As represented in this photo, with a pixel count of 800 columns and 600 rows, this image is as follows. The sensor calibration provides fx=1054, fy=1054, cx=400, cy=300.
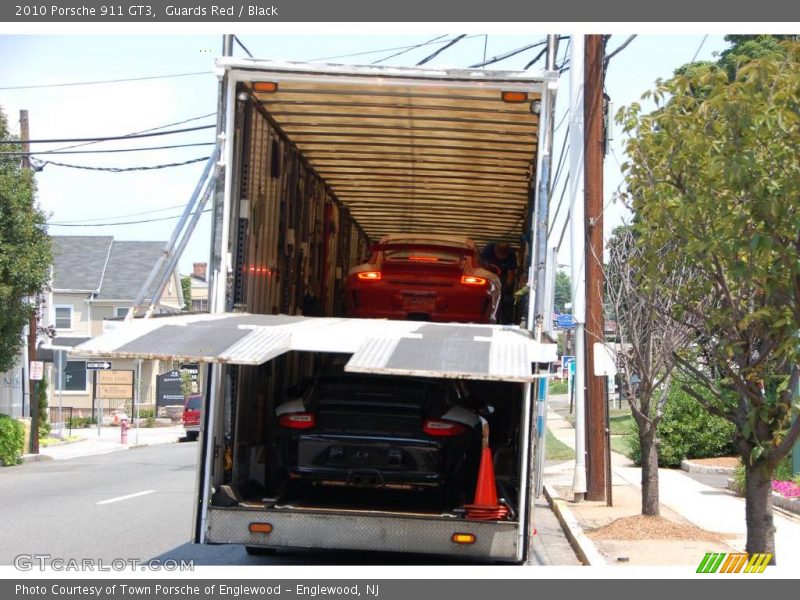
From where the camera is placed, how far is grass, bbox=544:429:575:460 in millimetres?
25578

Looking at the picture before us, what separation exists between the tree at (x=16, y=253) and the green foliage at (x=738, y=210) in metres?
18.3

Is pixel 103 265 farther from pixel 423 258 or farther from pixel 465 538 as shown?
pixel 465 538

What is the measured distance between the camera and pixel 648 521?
40.9 ft

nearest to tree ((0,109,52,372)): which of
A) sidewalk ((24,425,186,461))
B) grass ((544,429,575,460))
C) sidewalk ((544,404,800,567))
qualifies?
sidewalk ((24,425,186,461))

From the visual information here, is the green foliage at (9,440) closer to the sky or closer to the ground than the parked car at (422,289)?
closer to the ground

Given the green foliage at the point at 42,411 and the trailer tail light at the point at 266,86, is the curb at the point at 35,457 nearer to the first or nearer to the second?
the green foliage at the point at 42,411

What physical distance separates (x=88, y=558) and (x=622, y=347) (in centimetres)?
724

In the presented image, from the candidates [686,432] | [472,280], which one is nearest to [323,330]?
[472,280]

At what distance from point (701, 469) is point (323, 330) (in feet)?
47.5

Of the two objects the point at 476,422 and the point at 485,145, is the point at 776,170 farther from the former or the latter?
the point at 485,145

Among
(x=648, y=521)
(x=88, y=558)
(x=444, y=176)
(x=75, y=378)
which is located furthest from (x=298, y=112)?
(x=75, y=378)

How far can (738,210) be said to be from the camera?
7.07m

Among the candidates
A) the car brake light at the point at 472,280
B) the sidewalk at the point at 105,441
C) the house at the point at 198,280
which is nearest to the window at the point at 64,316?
the sidewalk at the point at 105,441

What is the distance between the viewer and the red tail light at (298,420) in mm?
8398
